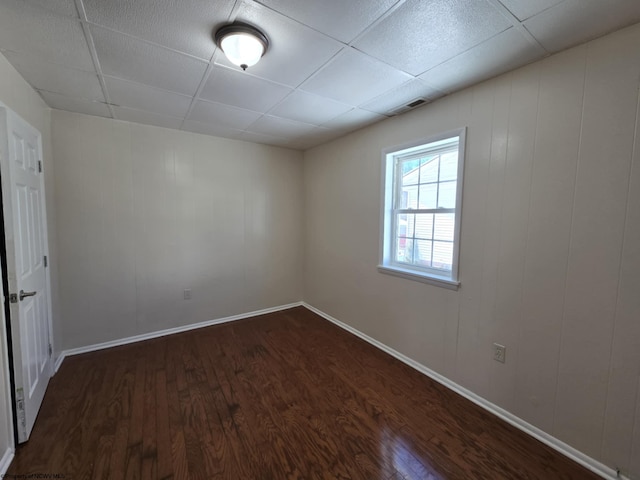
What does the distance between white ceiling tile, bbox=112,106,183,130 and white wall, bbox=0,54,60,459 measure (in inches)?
21.8

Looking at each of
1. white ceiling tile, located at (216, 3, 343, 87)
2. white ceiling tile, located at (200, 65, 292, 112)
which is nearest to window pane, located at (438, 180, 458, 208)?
white ceiling tile, located at (216, 3, 343, 87)

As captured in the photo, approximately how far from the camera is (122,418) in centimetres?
186

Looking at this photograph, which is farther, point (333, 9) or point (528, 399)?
point (528, 399)

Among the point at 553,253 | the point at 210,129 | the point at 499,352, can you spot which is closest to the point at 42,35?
the point at 210,129

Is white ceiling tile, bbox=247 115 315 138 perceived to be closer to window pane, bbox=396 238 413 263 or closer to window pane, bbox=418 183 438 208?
window pane, bbox=418 183 438 208

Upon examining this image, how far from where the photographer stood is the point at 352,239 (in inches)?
129

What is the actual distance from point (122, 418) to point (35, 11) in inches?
97.4

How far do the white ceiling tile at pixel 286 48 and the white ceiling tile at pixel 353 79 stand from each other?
9 centimetres

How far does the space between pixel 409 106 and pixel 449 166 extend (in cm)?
67

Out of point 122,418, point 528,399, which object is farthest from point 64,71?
point 528,399

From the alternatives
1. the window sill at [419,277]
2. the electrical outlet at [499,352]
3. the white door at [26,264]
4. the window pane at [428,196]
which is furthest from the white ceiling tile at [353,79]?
the electrical outlet at [499,352]

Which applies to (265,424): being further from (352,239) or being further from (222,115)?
(222,115)

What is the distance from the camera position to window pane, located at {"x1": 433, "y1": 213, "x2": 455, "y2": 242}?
90.2 inches

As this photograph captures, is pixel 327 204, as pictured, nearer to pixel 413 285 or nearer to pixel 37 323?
pixel 413 285
